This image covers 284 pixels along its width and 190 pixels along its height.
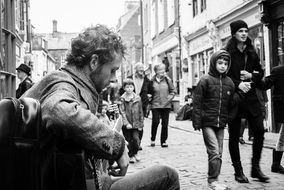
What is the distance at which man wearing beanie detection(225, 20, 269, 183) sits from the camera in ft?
17.0

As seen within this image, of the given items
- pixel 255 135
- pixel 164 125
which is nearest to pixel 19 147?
pixel 255 135

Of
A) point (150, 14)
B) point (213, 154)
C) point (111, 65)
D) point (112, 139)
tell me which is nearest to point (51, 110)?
point (112, 139)

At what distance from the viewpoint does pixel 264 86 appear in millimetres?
5473

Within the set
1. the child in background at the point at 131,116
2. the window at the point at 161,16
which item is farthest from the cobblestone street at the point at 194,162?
the window at the point at 161,16

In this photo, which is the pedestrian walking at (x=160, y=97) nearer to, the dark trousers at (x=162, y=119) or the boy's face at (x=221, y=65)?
the dark trousers at (x=162, y=119)

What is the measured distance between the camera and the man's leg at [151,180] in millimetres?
1955

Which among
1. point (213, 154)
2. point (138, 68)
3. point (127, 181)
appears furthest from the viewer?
point (138, 68)

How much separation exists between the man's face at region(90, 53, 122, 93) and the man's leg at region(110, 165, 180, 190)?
446 millimetres

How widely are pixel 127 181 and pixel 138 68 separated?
7.41 metres

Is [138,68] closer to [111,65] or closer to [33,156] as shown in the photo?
[111,65]

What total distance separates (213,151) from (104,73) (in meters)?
2.98

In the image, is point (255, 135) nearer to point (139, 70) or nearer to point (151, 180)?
point (151, 180)

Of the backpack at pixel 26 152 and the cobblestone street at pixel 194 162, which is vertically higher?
the backpack at pixel 26 152

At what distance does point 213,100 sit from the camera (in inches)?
192
